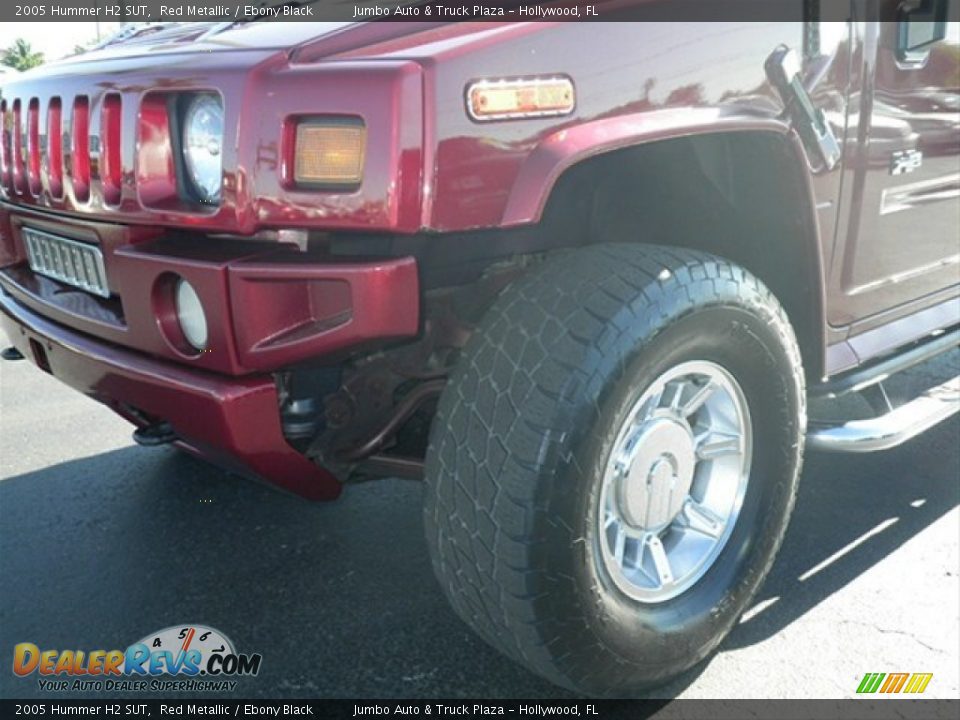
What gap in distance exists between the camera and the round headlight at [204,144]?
1722 mm

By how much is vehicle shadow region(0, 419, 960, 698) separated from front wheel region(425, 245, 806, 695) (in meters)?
0.28

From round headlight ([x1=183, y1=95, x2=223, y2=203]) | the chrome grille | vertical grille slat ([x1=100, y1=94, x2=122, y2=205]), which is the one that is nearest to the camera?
round headlight ([x1=183, y1=95, x2=223, y2=203])

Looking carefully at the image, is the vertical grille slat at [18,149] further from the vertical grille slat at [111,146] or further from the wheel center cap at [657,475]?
the wheel center cap at [657,475]

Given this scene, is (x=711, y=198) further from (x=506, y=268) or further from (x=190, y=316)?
(x=190, y=316)

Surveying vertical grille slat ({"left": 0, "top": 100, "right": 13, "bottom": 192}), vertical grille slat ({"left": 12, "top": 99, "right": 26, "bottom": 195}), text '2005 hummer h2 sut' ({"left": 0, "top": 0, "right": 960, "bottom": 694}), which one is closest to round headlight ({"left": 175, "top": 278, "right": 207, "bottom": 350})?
text '2005 hummer h2 sut' ({"left": 0, "top": 0, "right": 960, "bottom": 694})

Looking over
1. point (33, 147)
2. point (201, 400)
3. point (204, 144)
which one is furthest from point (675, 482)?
point (33, 147)

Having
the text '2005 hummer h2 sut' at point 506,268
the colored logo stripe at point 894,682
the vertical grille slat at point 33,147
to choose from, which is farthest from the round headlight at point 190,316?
the colored logo stripe at point 894,682

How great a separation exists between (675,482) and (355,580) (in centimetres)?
101

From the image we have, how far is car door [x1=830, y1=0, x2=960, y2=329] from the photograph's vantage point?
2.36 m

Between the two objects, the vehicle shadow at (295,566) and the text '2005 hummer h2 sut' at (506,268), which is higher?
the text '2005 hummer h2 sut' at (506,268)

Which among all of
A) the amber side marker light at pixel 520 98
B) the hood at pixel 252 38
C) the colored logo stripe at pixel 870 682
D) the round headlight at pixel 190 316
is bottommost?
the colored logo stripe at pixel 870 682

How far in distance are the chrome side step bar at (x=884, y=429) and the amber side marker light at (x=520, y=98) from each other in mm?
1212

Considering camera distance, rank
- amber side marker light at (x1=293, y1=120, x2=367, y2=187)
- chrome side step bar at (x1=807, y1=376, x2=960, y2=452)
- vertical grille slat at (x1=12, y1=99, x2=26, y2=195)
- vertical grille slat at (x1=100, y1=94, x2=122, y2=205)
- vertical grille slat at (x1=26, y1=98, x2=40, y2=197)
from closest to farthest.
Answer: amber side marker light at (x1=293, y1=120, x2=367, y2=187) → vertical grille slat at (x1=100, y1=94, x2=122, y2=205) → vertical grille slat at (x1=26, y1=98, x2=40, y2=197) → vertical grille slat at (x1=12, y1=99, x2=26, y2=195) → chrome side step bar at (x1=807, y1=376, x2=960, y2=452)

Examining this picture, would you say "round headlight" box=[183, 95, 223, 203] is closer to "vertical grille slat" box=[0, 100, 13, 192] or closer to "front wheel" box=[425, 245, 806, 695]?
"front wheel" box=[425, 245, 806, 695]
